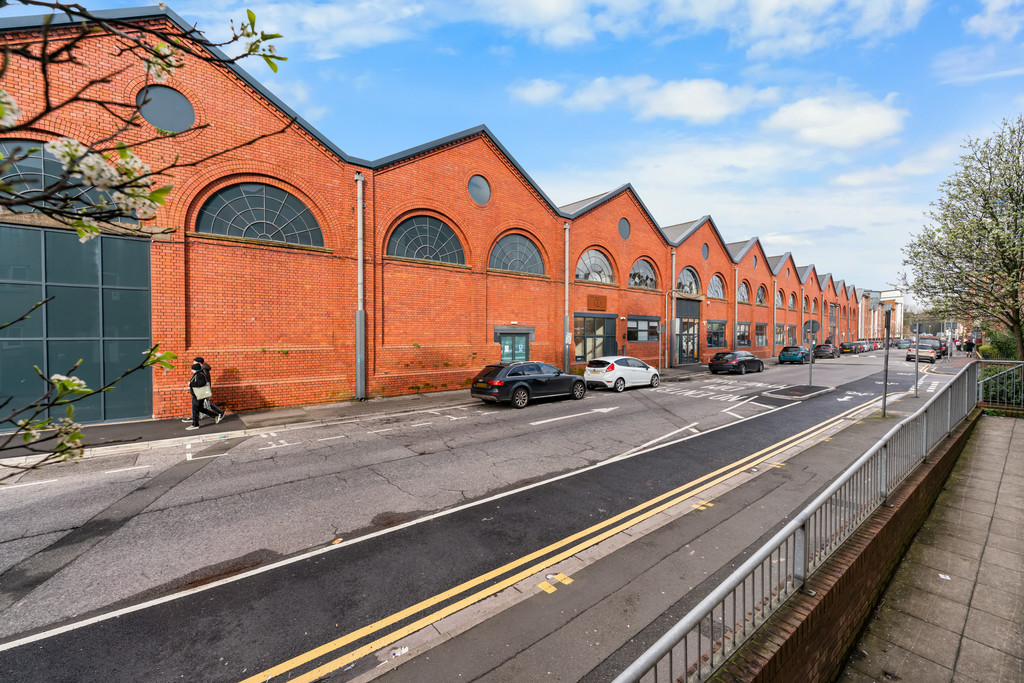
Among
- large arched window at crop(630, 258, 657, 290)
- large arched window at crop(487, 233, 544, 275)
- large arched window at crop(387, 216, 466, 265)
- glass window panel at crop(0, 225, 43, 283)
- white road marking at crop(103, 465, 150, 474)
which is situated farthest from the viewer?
large arched window at crop(630, 258, 657, 290)

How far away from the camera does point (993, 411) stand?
40.2ft

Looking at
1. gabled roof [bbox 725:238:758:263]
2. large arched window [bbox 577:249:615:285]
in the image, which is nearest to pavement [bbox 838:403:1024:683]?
large arched window [bbox 577:249:615:285]

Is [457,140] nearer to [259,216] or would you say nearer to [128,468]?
[259,216]

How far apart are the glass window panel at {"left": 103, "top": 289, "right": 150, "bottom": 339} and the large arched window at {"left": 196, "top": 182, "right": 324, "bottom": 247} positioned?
8.72ft

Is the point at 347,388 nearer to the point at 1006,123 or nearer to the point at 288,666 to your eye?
the point at 288,666

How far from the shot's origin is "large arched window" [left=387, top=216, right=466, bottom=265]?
1728cm

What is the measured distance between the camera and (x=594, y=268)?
25.3 meters

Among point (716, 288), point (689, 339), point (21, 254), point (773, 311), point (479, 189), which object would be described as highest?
point (479, 189)

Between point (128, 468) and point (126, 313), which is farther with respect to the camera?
point (126, 313)

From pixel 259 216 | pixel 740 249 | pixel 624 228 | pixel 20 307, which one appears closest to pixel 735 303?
pixel 740 249

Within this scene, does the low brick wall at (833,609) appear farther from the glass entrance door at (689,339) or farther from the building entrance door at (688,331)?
the glass entrance door at (689,339)

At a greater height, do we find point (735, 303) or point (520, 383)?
point (735, 303)

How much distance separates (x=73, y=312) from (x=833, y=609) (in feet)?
54.9

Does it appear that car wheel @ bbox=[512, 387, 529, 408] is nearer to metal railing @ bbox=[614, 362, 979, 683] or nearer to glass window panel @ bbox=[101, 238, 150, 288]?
metal railing @ bbox=[614, 362, 979, 683]
